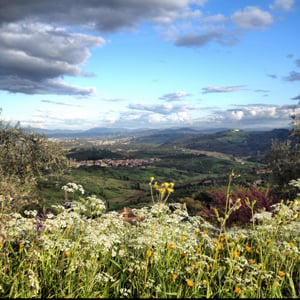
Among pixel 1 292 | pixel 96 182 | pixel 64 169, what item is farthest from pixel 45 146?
pixel 96 182

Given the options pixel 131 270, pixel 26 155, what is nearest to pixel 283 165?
pixel 26 155

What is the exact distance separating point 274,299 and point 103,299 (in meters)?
3.02

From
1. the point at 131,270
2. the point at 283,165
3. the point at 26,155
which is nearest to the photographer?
the point at 131,270

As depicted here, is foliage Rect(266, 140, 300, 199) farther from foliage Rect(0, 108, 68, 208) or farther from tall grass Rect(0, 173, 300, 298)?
tall grass Rect(0, 173, 300, 298)

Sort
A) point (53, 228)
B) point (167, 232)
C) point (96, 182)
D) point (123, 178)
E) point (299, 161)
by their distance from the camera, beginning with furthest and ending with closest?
point (123, 178) → point (96, 182) → point (299, 161) → point (167, 232) → point (53, 228)

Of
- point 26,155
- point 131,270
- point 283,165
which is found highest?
point 26,155

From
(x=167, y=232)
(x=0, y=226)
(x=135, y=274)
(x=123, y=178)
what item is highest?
(x=0, y=226)

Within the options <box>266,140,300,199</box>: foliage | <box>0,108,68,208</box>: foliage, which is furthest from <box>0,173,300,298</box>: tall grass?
<box>266,140,300,199</box>: foliage

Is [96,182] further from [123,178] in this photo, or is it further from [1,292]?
[1,292]

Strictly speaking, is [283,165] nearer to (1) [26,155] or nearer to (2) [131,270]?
(1) [26,155]

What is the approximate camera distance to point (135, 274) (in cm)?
618

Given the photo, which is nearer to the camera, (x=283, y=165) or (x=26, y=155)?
(x=26, y=155)

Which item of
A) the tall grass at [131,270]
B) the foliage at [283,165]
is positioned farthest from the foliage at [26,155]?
the foliage at [283,165]

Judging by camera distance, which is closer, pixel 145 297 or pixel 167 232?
pixel 145 297
